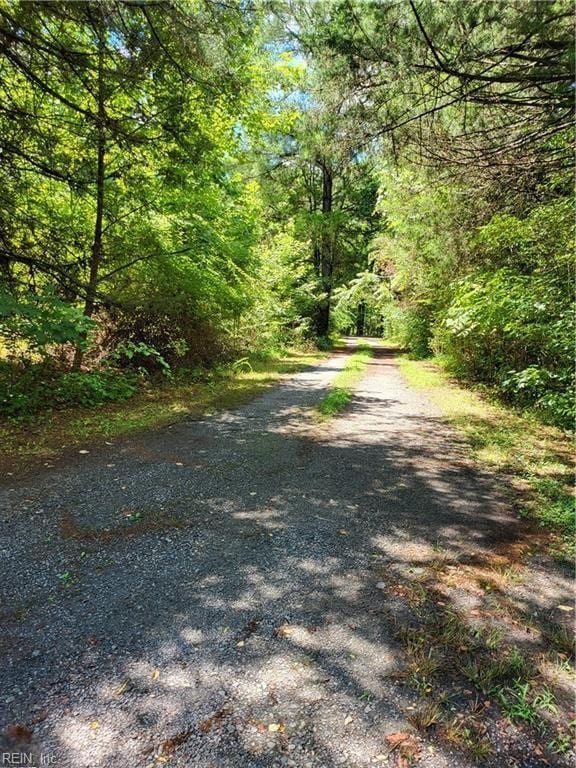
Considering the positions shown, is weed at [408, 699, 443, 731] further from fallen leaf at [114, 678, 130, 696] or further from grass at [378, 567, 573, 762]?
fallen leaf at [114, 678, 130, 696]

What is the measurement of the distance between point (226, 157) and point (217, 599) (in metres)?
10.1

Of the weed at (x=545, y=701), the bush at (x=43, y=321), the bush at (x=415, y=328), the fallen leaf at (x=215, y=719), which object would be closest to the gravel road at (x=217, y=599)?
the fallen leaf at (x=215, y=719)

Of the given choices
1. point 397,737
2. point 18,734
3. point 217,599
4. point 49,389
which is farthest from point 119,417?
point 397,737

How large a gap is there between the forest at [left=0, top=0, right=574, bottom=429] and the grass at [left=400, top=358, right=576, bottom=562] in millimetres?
617

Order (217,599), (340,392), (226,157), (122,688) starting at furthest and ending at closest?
1. (226,157)
2. (340,392)
3. (217,599)
4. (122,688)

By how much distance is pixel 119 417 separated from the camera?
Answer: 6.09m

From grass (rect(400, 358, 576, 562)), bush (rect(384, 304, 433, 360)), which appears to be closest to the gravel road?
grass (rect(400, 358, 576, 562))

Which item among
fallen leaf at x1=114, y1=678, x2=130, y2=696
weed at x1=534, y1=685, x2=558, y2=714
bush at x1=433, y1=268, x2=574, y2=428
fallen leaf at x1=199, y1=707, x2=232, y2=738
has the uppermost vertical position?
bush at x1=433, y1=268, x2=574, y2=428

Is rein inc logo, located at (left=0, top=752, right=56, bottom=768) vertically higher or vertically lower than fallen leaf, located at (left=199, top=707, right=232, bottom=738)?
higher

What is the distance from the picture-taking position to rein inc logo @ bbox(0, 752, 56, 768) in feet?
4.89

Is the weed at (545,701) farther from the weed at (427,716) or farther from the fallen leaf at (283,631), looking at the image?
the fallen leaf at (283,631)

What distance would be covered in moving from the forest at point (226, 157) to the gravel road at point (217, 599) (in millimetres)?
2244

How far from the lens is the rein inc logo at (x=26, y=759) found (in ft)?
4.89

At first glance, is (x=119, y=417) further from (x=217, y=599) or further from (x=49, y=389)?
(x=217, y=599)
